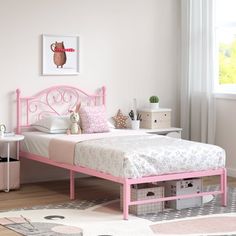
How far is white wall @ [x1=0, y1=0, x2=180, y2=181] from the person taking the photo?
6668 millimetres

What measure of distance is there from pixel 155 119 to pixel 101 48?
39.9 inches

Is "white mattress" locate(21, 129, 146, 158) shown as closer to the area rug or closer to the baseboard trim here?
the area rug

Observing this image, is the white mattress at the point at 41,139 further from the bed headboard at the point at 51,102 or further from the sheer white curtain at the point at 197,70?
the sheer white curtain at the point at 197,70

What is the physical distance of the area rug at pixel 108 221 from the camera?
187 inches

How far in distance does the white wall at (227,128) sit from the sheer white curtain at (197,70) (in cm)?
9

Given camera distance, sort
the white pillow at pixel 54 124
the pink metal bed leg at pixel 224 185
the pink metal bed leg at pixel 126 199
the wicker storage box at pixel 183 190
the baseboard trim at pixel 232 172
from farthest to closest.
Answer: the baseboard trim at pixel 232 172 → the white pillow at pixel 54 124 → the pink metal bed leg at pixel 224 185 → the wicker storage box at pixel 183 190 → the pink metal bed leg at pixel 126 199

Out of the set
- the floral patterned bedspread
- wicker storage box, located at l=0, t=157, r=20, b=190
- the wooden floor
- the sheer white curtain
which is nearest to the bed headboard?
wicker storage box, located at l=0, t=157, r=20, b=190

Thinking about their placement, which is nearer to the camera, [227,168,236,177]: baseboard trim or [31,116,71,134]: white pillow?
[31,116,71,134]: white pillow

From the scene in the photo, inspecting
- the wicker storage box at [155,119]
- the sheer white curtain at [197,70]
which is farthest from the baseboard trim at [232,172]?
the wicker storage box at [155,119]

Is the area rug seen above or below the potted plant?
below

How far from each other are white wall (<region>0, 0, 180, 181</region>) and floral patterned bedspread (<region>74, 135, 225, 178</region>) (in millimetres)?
1346

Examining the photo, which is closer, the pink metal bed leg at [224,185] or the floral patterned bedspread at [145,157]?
the floral patterned bedspread at [145,157]

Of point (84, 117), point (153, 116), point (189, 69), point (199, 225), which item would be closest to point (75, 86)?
point (84, 117)

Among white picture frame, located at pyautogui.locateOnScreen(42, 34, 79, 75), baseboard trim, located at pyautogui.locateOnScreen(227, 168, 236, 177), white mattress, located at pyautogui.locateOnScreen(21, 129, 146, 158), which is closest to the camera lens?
white mattress, located at pyautogui.locateOnScreen(21, 129, 146, 158)
